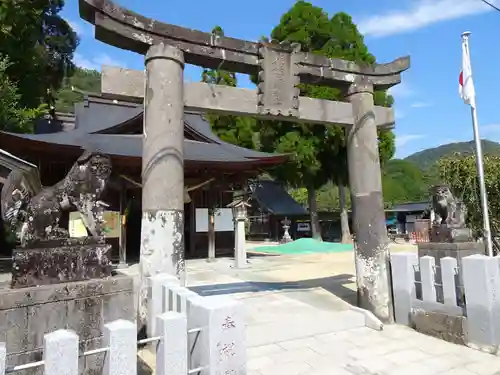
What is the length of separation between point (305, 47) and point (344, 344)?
20.2m

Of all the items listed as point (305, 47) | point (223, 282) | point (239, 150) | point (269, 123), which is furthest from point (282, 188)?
point (223, 282)

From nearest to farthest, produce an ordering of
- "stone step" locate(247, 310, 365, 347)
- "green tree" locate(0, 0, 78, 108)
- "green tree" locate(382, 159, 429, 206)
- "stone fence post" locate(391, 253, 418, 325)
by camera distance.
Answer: "stone step" locate(247, 310, 365, 347) < "stone fence post" locate(391, 253, 418, 325) < "green tree" locate(0, 0, 78, 108) < "green tree" locate(382, 159, 429, 206)

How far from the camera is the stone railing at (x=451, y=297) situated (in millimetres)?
4418

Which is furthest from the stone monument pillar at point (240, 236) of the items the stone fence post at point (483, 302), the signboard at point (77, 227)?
the signboard at point (77, 227)

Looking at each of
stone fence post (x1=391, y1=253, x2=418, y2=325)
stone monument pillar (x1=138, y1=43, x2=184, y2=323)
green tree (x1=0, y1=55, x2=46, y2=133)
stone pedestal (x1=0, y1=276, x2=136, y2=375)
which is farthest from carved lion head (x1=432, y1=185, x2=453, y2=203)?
green tree (x1=0, y1=55, x2=46, y2=133)

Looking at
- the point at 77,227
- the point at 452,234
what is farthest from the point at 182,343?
the point at 452,234

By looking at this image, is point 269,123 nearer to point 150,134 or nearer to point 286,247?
point 286,247

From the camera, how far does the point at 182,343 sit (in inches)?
108

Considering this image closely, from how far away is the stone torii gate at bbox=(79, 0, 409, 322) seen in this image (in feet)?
15.4

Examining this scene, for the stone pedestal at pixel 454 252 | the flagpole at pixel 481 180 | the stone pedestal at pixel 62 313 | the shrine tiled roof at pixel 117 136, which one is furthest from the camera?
the shrine tiled roof at pixel 117 136

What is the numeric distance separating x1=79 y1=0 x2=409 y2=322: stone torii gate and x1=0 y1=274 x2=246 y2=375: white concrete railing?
1.77 meters

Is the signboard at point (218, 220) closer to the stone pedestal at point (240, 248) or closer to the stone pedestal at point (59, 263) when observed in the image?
the stone pedestal at point (240, 248)

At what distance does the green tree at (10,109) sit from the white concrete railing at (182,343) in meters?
11.2

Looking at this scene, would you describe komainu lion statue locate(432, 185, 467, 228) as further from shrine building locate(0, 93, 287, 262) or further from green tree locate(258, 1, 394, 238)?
green tree locate(258, 1, 394, 238)
